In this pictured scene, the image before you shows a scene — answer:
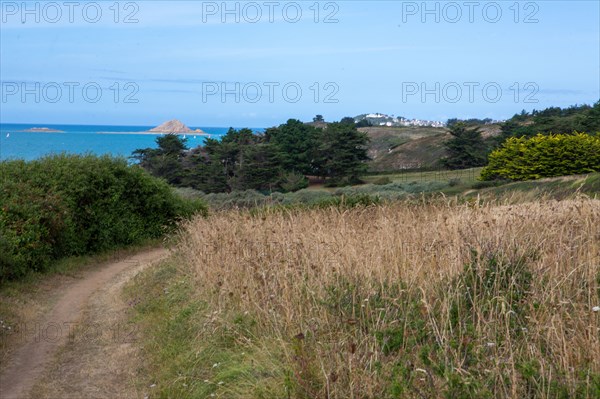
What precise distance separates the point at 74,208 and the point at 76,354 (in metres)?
9.67

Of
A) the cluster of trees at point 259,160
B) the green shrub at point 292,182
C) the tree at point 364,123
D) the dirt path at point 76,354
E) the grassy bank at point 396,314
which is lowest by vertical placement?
the dirt path at point 76,354

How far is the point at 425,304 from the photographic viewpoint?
5254 mm

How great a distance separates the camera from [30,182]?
56.3 feet

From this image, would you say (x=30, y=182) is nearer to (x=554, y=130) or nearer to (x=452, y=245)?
(x=452, y=245)

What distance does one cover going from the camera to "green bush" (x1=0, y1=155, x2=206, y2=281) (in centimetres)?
1438

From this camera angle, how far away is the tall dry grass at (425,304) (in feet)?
16.3

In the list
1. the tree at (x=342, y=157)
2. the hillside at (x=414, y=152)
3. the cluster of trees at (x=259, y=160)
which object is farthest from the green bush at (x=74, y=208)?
the hillside at (x=414, y=152)

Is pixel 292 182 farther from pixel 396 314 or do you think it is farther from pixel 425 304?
pixel 425 304

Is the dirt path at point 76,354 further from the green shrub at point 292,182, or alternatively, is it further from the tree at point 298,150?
the tree at point 298,150

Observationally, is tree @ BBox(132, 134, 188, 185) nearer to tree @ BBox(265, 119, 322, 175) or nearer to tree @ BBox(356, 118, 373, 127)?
tree @ BBox(265, 119, 322, 175)

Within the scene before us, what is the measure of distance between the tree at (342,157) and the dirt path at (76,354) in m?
40.8

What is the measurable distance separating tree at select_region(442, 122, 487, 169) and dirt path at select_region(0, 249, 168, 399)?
51130 millimetres

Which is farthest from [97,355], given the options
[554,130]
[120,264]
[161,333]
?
[554,130]

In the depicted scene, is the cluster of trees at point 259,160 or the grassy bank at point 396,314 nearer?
the grassy bank at point 396,314
